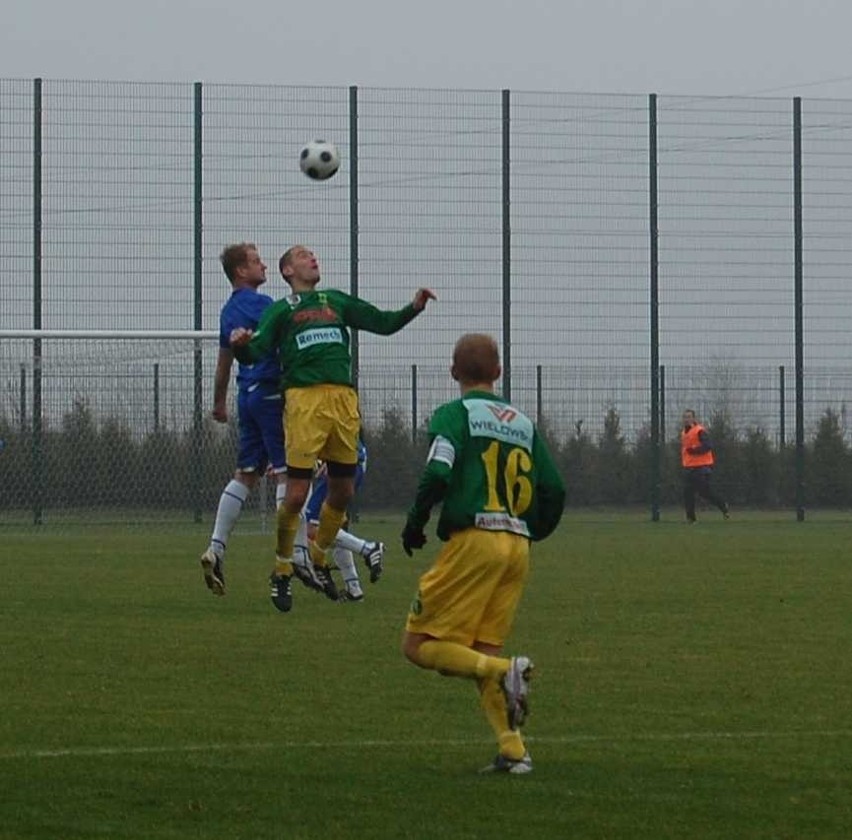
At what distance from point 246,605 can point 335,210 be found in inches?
730

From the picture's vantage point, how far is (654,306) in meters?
32.1

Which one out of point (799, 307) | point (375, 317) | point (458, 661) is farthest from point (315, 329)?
point (799, 307)

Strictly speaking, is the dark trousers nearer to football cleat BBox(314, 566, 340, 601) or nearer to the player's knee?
football cleat BBox(314, 566, 340, 601)

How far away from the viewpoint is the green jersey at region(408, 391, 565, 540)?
6797 mm

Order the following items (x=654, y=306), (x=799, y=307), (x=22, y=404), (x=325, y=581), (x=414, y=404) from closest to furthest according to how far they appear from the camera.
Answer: (x=325, y=581)
(x=22, y=404)
(x=414, y=404)
(x=654, y=306)
(x=799, y=307)

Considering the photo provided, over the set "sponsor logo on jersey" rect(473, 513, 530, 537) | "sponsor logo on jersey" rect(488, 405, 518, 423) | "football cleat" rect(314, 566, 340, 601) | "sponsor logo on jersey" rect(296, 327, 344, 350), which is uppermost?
"sponsor logo on jersey" rect(296, 327, 344, 350)

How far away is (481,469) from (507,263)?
82.0 ft

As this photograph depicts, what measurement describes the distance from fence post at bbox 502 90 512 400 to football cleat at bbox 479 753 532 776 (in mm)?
24604

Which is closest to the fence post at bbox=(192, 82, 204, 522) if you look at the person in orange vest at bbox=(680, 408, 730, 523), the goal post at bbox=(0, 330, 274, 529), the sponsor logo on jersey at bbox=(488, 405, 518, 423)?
the goal post at bbox=(0, 330, 274, 529)

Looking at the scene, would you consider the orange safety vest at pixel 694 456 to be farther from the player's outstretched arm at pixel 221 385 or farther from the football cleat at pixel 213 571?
the football cleat at pixel 213 571

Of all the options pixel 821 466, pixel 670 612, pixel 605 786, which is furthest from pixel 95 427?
pixel 605 786

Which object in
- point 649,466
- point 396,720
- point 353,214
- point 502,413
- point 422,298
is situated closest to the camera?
point 502,413

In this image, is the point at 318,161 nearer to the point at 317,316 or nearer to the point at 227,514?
the point at 317,316

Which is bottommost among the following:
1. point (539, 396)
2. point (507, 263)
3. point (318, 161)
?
point (539, 396)
